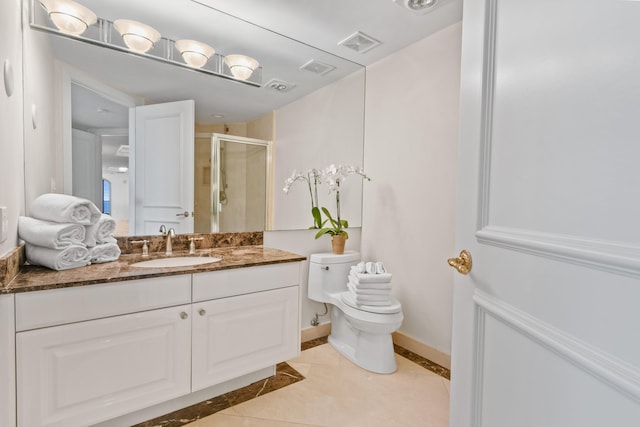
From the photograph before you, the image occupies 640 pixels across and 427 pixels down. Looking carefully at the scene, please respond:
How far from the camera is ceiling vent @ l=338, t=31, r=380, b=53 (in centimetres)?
220

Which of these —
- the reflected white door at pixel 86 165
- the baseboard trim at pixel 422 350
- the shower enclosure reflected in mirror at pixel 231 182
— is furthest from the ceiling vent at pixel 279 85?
the baseboard trim at pixel 422 350

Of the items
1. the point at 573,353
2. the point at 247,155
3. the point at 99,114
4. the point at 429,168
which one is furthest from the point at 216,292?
the point at 429,168

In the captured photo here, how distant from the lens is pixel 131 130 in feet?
6.03

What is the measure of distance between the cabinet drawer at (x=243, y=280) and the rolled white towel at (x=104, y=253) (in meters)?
0.44

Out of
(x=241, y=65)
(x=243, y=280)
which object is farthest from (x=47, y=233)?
(x=241, y=65)

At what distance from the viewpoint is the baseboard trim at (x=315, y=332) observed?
8.30ft

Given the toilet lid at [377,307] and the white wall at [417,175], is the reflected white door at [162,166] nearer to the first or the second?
the toilet lid at [377,307]

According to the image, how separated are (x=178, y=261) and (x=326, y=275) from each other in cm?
109

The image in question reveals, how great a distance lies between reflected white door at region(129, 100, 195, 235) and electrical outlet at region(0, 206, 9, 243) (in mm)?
719

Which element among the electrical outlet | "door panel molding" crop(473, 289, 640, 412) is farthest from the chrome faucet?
"door panel molding" crop(473, 289, 640, 412)

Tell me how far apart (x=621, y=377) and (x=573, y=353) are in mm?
86

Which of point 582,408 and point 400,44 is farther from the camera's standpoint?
point 400,44

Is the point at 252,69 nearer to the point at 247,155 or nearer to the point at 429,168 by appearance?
the point at 247,155

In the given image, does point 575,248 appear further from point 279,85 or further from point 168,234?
point 279,85
